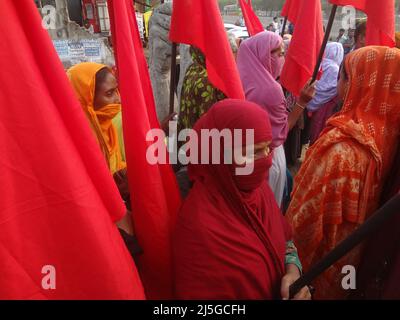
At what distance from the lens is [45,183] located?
801 millimetres

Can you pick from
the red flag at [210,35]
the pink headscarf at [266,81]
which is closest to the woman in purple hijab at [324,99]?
the pink headscarf at [266,81]

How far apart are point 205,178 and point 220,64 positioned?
571 mm

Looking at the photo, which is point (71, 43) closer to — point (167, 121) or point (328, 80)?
point (167, 121)

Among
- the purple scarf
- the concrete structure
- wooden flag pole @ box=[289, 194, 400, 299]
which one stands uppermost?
the concrete structure

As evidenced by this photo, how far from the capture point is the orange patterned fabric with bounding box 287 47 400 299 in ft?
4.65

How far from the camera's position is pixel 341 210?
4.81 ft

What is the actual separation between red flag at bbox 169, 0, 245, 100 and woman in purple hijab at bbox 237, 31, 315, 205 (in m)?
0.86

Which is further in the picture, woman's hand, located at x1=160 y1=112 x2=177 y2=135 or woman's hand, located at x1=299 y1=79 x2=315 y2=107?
woman's hand, located at x1=299 y1=79 x2=315 y2=107

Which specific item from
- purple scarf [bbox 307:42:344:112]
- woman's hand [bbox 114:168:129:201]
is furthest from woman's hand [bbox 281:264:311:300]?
purple scarf [bbox 307:42:344:112]

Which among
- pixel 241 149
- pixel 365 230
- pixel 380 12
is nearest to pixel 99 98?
pixel 241 149

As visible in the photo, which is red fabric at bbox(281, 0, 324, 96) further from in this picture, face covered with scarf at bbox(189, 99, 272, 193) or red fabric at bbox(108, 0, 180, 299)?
red fabric at bbox(108, 0, 180, 299)

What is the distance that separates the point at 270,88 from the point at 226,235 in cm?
148
